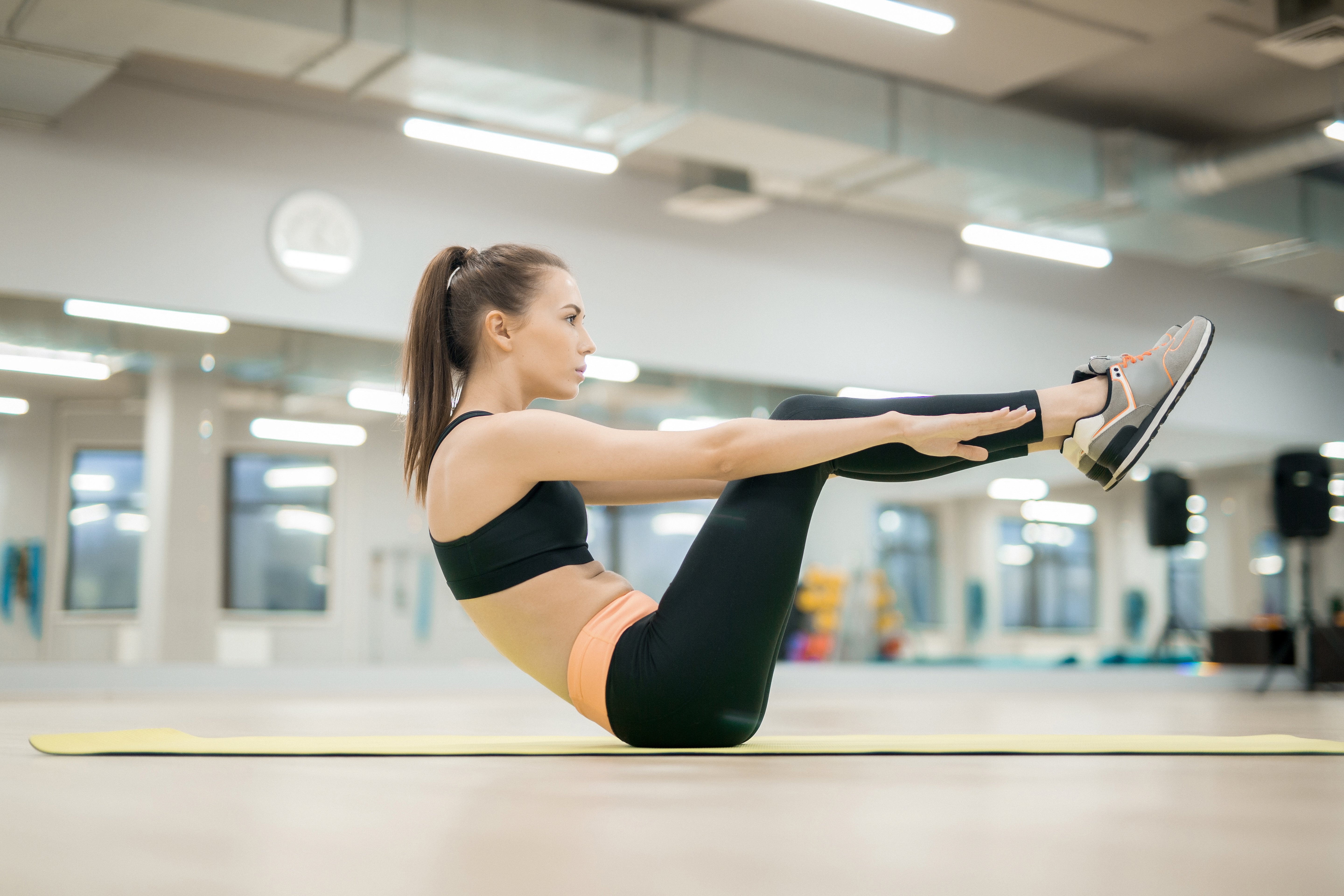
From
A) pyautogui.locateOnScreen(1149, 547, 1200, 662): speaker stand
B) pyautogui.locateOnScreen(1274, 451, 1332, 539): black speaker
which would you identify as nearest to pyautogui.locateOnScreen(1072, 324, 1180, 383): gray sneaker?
pyautogui.locateOnScreen(1274, 451, 1332, 539): black speaker

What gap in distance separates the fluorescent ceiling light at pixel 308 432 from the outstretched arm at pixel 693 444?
458 centimetres

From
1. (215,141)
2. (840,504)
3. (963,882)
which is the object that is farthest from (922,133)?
(963,882)

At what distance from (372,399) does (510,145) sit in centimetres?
162

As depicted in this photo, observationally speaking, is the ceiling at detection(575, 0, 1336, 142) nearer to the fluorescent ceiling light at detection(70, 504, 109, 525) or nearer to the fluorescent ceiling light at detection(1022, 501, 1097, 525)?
the fluorescent ceiling light at detection(1022, 501, 1097, 525)

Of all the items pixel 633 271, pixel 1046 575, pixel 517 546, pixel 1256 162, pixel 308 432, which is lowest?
pixel 1046 575

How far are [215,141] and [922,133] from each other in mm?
3673

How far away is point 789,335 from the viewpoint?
25.2 feet

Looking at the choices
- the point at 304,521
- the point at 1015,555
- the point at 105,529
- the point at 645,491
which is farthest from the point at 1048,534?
the point at 645,491

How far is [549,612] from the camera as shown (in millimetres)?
1924

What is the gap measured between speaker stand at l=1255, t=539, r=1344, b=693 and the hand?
19.1 feet

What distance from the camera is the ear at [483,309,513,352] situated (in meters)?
2.06

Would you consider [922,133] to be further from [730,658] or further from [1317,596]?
[1317,596]

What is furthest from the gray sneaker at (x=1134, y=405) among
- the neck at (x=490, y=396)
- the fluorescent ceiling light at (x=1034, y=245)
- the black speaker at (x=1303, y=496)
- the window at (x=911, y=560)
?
the window at (x=911, y=560)

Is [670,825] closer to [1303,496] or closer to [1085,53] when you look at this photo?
[1085,53]
